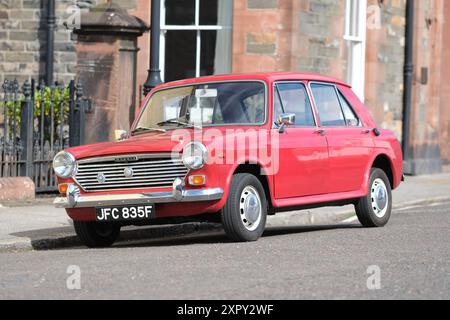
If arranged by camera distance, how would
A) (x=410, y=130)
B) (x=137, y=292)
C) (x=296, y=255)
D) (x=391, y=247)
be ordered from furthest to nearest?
(x=410, y=130) < (x=391, y=247) < (x=296, y=255) < (x=137, y=292)

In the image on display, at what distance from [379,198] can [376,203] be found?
0.08 m

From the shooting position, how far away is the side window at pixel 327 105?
12.4m

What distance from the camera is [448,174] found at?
25625 millimetres

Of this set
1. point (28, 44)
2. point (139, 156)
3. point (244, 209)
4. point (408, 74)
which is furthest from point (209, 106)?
point (408, 74)

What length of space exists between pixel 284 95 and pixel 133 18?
6798 mm

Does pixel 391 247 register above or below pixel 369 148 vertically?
below

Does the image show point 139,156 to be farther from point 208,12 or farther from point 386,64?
point 386,64

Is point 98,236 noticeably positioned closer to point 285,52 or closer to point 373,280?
point 373,280

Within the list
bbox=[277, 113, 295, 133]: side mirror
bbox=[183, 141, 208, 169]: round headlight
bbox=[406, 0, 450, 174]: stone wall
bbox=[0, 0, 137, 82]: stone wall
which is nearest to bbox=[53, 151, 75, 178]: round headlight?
bbox=[183, 141, 208, 169]: round headlight

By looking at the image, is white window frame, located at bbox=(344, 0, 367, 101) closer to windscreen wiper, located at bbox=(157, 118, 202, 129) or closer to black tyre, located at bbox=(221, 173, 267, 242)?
windscreen wiper, located at bbox=(157, 118, 202, 129)

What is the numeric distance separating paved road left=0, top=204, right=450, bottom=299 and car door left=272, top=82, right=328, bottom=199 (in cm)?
50

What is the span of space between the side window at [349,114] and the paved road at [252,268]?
1297mm

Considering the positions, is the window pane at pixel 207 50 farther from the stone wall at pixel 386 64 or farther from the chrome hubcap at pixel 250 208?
the chrome hubcap at pixel 250 208

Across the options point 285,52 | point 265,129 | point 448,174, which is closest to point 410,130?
point 448,174
